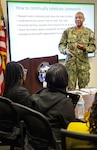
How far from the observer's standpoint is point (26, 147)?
2.01 meters

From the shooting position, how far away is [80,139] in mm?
Answer: 1298

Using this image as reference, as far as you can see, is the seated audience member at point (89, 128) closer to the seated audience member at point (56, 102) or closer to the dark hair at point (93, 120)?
the dark hair at point (93, 120)

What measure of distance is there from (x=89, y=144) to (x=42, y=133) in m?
0.55

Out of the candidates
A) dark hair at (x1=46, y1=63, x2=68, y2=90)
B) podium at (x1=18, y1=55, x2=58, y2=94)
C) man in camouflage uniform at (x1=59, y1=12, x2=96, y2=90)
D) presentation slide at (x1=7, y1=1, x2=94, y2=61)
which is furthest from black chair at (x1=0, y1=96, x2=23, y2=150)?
presentation slide at (x1=7, y1=1, x2=94, y2=61)

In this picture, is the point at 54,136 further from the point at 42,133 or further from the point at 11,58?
the point at 11,58

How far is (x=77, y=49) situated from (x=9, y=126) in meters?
2.48

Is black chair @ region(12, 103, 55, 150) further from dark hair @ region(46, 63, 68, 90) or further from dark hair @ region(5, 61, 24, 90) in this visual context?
dark hair @ region(5, 61, 24, 90)

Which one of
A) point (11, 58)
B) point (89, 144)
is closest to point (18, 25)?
point (11, 58)

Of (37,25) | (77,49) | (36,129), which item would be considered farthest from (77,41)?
(36,129)

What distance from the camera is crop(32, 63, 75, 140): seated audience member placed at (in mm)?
1897

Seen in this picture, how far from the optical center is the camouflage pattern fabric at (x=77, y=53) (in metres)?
4.46

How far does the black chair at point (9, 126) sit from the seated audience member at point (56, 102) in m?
0.27

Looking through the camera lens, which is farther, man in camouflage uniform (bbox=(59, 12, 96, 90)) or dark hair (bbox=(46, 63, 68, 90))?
man in camouflage uniform (bbox=(59, 12, 96, 90))

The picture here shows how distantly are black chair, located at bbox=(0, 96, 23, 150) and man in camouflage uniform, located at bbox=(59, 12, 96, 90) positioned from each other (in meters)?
2.25
